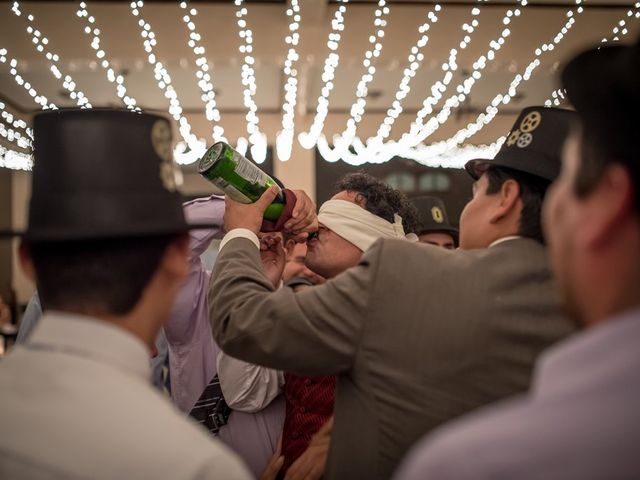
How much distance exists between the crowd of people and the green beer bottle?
62 mm

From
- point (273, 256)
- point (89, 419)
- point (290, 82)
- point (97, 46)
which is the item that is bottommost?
point (273, 256)

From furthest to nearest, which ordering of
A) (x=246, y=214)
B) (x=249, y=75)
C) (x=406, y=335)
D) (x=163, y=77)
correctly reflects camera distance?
(x=163, y=77)
(x=249, y=75)
(x=246, y=214)
(x=406, y=335)

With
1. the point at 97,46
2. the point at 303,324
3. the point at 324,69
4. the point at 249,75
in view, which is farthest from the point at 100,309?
the point at 324,69

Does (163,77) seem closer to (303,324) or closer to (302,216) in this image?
(302,216)

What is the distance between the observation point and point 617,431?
627 mm

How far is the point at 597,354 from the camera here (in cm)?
68

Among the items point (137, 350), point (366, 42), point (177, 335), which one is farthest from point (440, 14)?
point (137, 350)

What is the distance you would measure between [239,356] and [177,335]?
72 centimetres

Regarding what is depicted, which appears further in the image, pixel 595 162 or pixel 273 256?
pixel 273 256

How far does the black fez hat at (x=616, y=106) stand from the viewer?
28.0 inches

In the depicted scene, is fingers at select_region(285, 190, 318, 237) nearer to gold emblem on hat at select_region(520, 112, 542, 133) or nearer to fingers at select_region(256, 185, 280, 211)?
fingers at select_region(256, 185, 280, 211)

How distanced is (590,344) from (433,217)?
3.07 m

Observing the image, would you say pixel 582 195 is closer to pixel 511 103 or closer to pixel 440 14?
pixel 440 14

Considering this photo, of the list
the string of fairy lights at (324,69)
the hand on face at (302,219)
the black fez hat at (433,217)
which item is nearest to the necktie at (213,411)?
the hand on face at (302,219)
